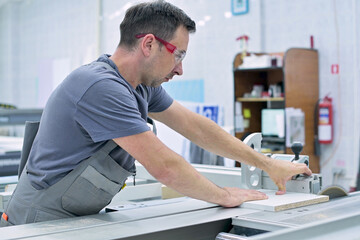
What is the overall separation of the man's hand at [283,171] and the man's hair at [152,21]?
0.60 m

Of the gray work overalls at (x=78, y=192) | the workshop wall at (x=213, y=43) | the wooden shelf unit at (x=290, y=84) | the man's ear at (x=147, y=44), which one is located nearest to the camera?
the gray work overalls at (x=78, y=192)

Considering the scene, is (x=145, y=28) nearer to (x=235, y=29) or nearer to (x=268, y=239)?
(x=268, y=239)

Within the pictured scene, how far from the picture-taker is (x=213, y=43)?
646 cm

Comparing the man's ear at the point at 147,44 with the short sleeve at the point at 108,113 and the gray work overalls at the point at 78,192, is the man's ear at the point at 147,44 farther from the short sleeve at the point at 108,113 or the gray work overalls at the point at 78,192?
the gray work overalls at the point at 78,192

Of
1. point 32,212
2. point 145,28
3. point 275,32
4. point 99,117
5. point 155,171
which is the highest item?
point 275,32

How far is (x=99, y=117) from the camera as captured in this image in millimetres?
1396

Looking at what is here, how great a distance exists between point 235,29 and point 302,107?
154 centimetres

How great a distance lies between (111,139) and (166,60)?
1.20 ft

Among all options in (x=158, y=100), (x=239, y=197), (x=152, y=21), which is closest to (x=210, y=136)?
(x=158, y=100)

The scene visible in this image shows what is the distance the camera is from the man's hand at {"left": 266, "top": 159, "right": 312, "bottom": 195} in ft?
5.73

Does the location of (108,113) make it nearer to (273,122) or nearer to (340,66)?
(273,122)

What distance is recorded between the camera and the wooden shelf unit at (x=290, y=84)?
5043 mm

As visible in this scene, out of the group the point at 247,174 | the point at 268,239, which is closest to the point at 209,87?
the point at 247,174

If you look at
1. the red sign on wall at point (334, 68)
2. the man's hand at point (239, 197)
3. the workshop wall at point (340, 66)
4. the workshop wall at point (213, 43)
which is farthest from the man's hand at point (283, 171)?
the red sign on wall at point (334, 68)
